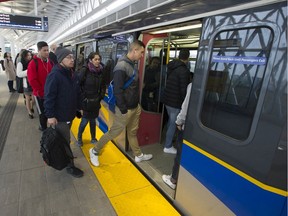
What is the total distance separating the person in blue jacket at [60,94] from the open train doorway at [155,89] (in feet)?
3.43

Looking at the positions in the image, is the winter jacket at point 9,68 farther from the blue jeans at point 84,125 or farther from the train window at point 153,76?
the train window at point 153,76

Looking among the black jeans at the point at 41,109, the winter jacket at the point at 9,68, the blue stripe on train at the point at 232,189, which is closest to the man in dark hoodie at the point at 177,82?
the blue stripe on train at the point at 232,189

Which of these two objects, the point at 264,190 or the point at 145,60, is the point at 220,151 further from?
the point at 145,60

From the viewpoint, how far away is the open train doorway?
3.03 meters

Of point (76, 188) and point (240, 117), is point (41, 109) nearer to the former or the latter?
point (76, 188)

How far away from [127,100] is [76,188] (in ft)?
4.23

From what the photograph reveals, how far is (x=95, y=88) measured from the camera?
3227mm

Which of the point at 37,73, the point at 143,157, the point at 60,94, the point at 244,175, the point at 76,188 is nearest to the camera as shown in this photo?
the point at 244,175

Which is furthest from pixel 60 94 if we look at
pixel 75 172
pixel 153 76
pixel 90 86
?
pixel 153 76

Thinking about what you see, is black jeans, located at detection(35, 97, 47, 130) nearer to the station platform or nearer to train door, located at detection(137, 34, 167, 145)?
the station platform

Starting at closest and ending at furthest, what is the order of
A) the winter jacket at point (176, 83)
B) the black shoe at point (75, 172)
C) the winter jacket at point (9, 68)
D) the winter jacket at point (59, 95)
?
the winter jacket at point (59, 95) < the black shoe at point (75, 172) < the winter jacket at point (176, 83) < the winter jacket at point (9, 68)

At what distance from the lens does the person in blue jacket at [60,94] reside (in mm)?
2287

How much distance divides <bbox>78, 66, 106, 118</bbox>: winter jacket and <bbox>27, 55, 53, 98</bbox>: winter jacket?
0.77 m

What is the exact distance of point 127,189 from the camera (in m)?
2.49
